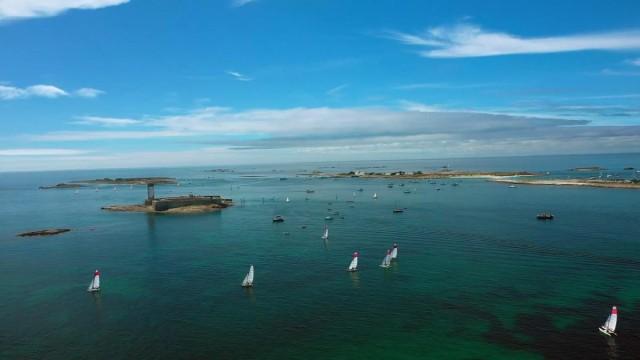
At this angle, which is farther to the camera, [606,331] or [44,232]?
[44,232]

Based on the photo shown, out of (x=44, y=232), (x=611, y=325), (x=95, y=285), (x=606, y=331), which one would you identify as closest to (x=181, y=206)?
(x=44, y=232)

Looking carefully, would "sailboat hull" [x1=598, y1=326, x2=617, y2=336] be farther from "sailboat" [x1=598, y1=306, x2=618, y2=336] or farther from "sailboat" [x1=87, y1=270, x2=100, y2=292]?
"sailboat" [x1=87, y1=270, x2=100, y2=292]

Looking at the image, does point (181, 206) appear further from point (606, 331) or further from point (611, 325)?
point (611, 325)

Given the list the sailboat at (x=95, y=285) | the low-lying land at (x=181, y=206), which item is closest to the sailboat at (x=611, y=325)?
the sailboat at (x=95, y=285)

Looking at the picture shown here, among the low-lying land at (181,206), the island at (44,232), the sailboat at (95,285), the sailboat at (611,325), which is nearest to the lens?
the sailboat at (611,325)

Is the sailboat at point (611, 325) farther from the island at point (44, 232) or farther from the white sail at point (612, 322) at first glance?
the island at point (44, 232)

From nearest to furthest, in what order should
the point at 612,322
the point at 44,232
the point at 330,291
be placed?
the point at 612,322 → the point at 330,291 → the point at 44,232

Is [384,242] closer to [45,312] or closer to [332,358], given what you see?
[332,358]

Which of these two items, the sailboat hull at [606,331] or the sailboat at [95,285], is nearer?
the sailboat hull at [606,331]

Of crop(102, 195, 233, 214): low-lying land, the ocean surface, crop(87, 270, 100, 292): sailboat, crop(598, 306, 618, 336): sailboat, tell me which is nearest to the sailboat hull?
Result: crop(598, 306, 618, 336): sailboat
